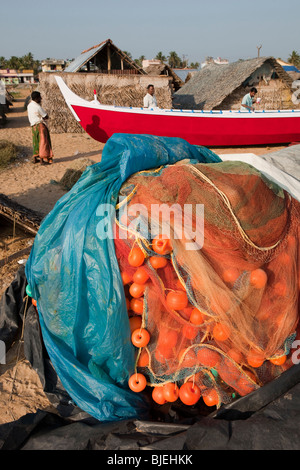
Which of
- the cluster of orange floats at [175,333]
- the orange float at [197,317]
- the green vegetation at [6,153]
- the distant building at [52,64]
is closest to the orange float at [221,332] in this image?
the cluster of orange floats at [175,333]

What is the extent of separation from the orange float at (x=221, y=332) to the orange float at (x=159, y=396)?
0.56m

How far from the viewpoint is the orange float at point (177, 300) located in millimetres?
2279

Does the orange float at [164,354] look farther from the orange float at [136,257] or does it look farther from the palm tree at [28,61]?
the palm tree at [28,61]

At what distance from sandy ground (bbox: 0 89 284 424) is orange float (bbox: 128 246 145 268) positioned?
133 centimetres

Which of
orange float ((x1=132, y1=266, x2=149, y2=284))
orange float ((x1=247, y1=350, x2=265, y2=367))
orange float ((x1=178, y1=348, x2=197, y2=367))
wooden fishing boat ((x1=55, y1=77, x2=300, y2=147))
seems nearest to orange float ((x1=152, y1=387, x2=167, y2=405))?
orange float ((x1=178, y1=348, x2=197, y2=367))

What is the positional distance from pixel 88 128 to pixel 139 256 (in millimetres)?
9066

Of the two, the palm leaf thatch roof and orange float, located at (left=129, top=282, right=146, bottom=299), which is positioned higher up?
the palm leaf thatch roof

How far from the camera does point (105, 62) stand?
14422mm

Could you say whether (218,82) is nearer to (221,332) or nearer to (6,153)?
(6,153)

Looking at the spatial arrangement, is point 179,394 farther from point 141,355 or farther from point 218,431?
point 218,431

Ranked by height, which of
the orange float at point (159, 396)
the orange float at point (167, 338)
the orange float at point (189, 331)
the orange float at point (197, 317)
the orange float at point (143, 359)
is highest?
the orange float at point (197, 317)

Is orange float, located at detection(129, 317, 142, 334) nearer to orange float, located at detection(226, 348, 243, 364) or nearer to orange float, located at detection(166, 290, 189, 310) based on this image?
orange float, located at detection(166, 290, 189, 310)

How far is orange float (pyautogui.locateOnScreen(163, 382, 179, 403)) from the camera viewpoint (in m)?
2.36
